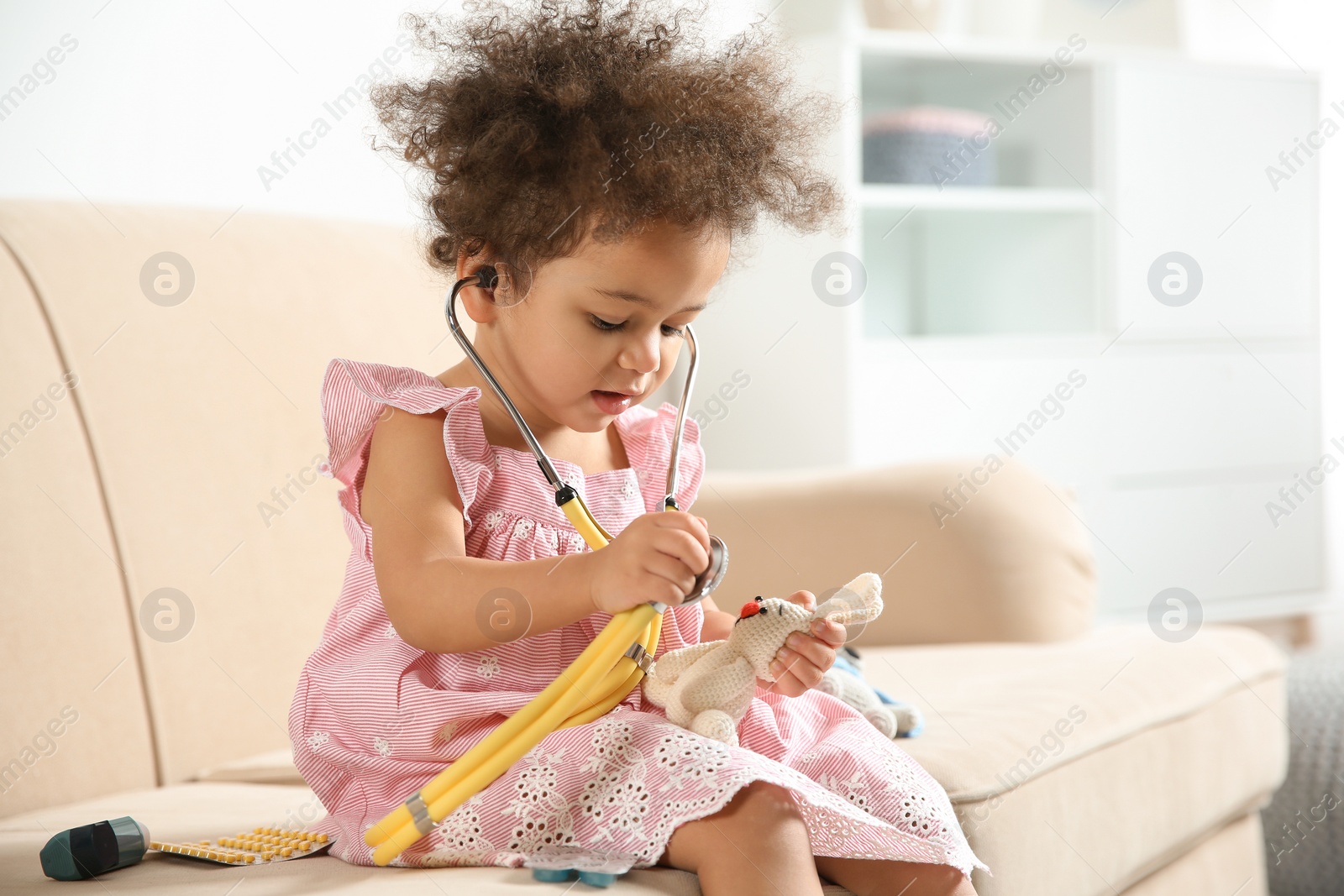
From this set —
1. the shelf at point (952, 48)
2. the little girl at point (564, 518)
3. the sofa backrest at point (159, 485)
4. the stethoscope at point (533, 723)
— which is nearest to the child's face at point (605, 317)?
the little girl at point (564, 518)

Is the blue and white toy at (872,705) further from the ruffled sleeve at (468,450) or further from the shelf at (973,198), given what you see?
the shelf at (973,198)

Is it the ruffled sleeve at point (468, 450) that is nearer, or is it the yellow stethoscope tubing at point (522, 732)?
the yellow stethoscope tubing at point (522, 732)

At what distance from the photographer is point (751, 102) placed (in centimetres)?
88

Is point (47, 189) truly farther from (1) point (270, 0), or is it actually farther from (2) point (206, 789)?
(2) point (206, 789)

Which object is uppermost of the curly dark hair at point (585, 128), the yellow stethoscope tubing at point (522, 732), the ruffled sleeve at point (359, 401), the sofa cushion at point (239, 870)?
the curly dark hair at point (585, 128)

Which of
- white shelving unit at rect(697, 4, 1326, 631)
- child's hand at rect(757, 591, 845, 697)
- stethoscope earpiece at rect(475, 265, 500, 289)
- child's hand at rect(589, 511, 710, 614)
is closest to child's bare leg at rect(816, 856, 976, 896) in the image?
child's hand at rect(757, 591, 845, 697)

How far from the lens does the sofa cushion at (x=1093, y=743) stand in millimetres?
942

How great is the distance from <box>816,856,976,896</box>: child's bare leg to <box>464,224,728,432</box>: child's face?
0.34 metres

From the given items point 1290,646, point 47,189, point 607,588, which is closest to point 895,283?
point 1290,646

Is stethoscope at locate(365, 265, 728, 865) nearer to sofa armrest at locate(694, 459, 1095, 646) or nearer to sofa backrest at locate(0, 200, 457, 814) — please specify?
sofa backrest at locate(0, 200, 457, 814)

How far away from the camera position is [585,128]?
2.72 ft

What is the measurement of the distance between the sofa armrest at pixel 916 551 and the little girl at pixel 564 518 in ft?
1.71

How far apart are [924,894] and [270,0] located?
1.52 meters

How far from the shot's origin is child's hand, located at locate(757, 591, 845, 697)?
0.79 m
